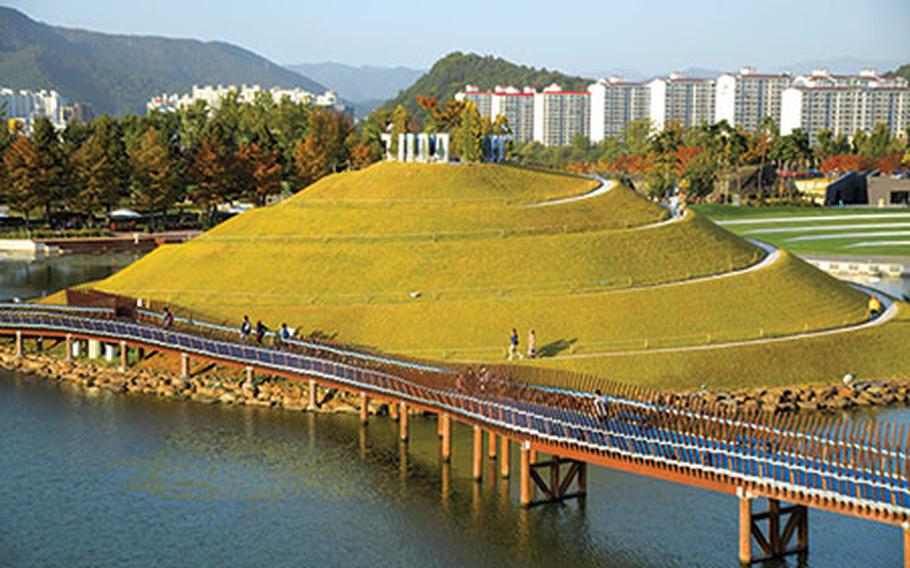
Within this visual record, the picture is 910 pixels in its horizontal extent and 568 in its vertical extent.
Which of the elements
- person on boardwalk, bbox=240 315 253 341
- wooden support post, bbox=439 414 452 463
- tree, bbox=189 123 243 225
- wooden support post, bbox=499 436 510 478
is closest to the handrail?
wooden support post, bbox=439 414 452 463

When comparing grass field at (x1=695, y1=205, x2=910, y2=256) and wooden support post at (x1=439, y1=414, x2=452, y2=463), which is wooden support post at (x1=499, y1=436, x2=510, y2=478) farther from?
grass field at (x1=695, y1=205, x2=910, y2=256)

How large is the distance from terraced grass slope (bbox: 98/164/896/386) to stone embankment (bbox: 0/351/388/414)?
7110 mm

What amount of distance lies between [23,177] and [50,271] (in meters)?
21.1

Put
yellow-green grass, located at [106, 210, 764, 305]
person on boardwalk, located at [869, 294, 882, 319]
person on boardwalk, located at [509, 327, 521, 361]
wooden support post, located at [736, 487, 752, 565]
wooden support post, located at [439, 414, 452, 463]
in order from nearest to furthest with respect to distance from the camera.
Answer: wooden support post, located at [736, 487, 752, 565], wooden support post, located at [439, 414, 452, 463], person on boardwalk, located at [509, 327, 521, 361], yellow-green grass, located at [106, 210, 764, 305], person on boardwalk, located at [869, 294, 882, 319]

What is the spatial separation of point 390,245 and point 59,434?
31.2m

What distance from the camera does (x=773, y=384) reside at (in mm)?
75062

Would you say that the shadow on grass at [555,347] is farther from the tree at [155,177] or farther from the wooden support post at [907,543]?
the tree at [155,177]

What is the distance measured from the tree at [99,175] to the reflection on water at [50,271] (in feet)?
37.5

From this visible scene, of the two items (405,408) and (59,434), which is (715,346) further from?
(59,434)

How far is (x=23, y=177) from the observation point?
468 ft

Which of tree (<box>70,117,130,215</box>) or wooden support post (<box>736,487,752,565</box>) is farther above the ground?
tree (<box>70,117,130,215</box>)

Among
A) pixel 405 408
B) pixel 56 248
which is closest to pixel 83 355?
pixel 405 408

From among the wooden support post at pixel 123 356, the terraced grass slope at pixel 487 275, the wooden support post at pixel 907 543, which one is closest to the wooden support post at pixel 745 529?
the wooden support post at pixel 907 543

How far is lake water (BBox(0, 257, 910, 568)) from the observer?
165 ft
